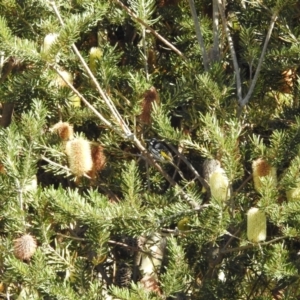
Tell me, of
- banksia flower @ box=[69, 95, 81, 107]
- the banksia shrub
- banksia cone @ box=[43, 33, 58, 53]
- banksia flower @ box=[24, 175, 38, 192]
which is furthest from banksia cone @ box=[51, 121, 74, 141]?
the banksia shrub

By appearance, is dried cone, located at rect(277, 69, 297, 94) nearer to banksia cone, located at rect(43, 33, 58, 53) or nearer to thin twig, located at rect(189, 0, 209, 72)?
thin twig, located at rect(189, 0, 209, 72)


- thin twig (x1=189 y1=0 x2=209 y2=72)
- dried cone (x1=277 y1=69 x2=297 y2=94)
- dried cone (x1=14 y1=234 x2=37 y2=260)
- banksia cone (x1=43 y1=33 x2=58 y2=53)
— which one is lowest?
dried cone (x1=14 y1=234 x2=37 y2=260)

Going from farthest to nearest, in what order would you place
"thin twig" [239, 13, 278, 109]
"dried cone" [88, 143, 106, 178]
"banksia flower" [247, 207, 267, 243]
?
"dried cone" [88, 143, 106, 178], "thin twig" [239, 13, 278, 109], "banksia flower" [247, 207, 267, 243]

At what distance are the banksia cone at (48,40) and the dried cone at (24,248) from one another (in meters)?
Result: 0.52

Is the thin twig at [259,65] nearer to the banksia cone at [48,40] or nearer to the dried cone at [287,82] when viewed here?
the dried cone at [287,82]

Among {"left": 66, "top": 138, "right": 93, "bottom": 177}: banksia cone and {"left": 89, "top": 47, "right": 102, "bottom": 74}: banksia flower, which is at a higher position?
{"left": 89, "top": 47, "right": 102, "bottom": 74}: banksia flower

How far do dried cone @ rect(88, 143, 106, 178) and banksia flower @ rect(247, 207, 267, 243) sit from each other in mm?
534

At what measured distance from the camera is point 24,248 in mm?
1979

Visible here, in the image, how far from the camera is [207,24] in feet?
7.71

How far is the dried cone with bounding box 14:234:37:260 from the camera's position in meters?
1.98

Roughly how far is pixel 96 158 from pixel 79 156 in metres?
0.11

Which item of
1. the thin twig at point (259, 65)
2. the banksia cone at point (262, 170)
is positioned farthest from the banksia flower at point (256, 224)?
the thin twig at point (259, 65)

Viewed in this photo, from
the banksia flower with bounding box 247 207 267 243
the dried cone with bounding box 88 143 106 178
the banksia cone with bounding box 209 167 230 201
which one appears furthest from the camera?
the dried cone with bounding box 88 143 106 178

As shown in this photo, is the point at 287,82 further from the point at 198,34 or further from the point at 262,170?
the point at 262,170
